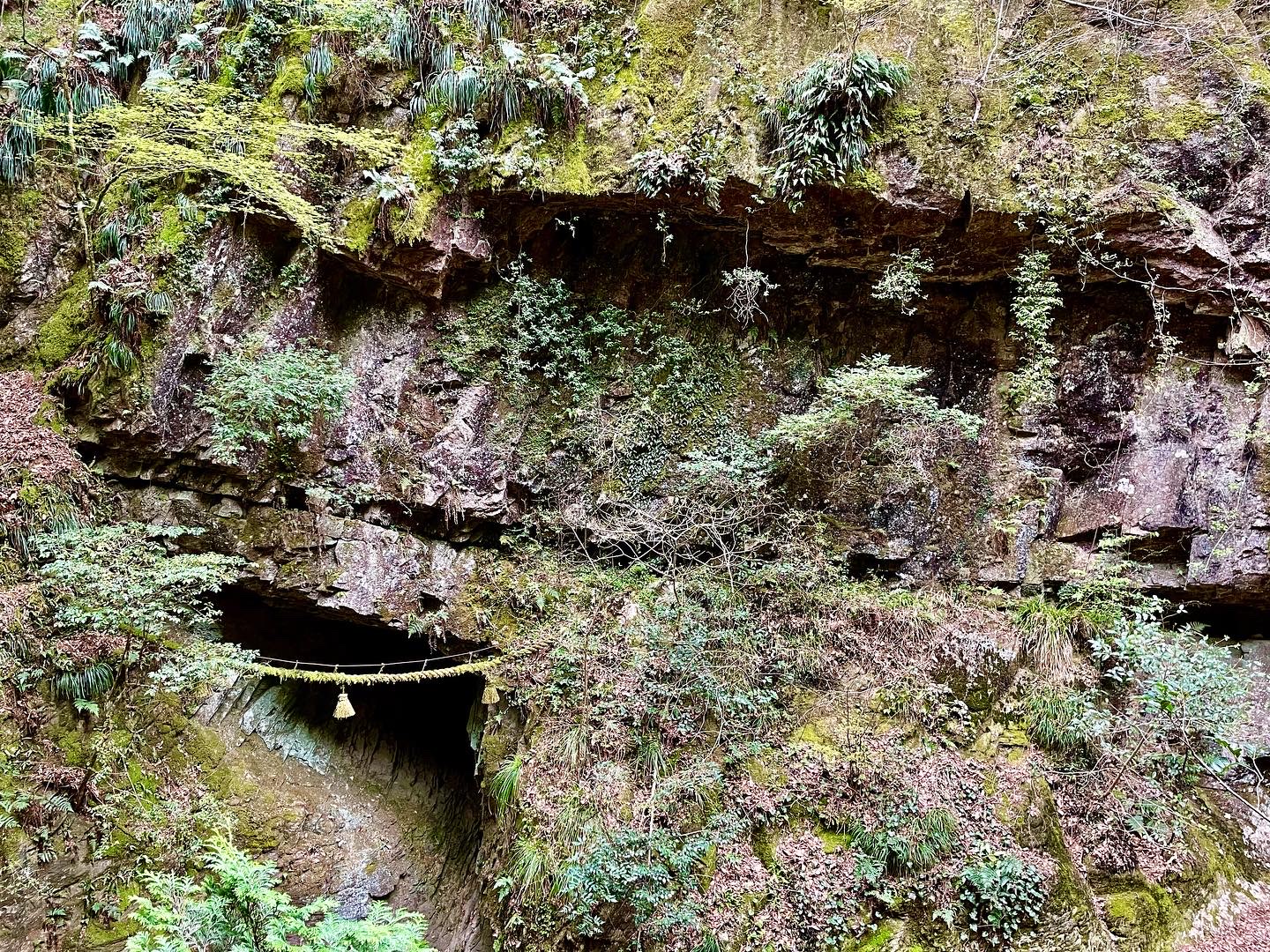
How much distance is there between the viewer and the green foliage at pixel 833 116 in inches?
250

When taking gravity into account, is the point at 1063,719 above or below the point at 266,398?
below

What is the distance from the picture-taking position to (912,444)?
7246 mm

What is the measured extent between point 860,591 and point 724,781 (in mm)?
2425

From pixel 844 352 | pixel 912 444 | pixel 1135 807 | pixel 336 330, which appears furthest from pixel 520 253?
pixel 1135 807

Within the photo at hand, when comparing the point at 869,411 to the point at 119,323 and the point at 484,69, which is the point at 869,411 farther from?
the point at 119,323

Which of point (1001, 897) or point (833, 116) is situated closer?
point (1001, 897)

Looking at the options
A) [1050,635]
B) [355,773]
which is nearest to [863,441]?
[1050,635]

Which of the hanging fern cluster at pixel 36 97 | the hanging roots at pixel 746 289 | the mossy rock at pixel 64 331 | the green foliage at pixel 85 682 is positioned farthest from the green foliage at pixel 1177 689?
the hanging fern cluster at pixel 36 97

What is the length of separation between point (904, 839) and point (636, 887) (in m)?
2.00

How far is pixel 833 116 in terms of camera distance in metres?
6.43

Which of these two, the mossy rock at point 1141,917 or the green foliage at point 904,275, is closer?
the mossy rock at point 1141,917

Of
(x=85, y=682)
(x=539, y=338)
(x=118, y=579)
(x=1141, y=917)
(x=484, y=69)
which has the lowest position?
(x=1141, y=917)

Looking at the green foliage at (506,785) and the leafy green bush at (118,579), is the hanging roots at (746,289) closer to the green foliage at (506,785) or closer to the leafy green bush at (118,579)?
the green foliage at (506,785)

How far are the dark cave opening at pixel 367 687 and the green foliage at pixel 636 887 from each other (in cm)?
236
